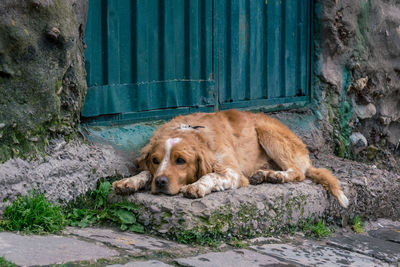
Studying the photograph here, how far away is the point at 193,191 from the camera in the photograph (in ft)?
15.7

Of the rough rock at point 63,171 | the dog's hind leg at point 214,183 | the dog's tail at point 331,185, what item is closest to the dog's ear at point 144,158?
the rough rock at point 63,171

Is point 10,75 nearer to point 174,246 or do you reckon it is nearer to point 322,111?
point 174,246

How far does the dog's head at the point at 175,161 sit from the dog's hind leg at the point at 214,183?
12 cm

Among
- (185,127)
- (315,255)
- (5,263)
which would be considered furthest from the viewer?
(185,127)

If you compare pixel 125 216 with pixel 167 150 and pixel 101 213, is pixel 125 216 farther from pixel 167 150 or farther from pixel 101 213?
pixel 167 150

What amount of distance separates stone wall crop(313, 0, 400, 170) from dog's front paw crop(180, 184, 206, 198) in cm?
384

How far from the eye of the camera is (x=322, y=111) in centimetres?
835

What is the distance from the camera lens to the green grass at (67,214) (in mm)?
4184

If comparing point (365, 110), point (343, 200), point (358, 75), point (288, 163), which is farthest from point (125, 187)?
point (365, 110)

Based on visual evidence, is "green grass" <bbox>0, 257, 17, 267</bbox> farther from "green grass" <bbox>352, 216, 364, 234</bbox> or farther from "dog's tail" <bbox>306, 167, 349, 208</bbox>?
"green grass" <bbox>352, 216, 364, 234</bbox>

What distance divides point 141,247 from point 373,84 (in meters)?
5.92

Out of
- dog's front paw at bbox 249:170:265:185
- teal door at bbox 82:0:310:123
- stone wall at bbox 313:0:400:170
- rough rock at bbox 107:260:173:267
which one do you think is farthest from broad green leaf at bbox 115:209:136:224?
stone wall at bbox 313:0:400:170

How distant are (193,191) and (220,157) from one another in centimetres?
78

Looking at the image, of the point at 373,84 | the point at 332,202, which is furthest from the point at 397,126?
the point at 332,202
